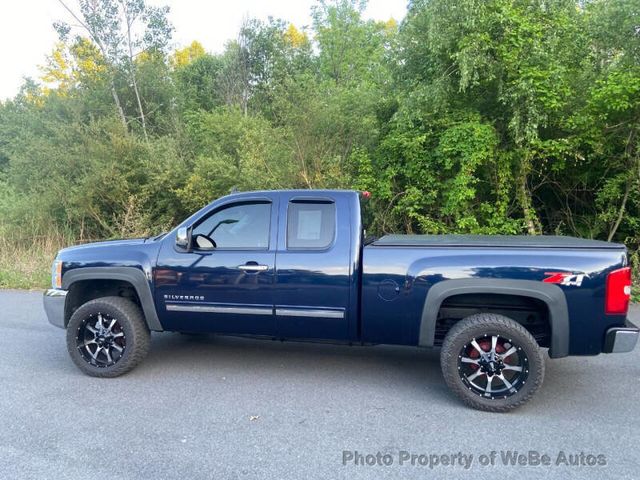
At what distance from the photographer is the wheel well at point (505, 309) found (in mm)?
3963

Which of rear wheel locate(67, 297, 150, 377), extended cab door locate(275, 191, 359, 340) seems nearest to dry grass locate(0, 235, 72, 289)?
rear wheel locate(67, 297, 150, 377)

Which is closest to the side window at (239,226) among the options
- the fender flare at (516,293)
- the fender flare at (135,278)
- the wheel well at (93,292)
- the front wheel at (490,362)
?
the fender flare at (135,278)

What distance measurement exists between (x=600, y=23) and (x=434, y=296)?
6865 millimetres

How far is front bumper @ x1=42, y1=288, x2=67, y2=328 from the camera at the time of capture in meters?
4.67

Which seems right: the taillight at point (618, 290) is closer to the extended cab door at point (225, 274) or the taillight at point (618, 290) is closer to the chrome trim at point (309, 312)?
the chrome trim at point (309, 312)

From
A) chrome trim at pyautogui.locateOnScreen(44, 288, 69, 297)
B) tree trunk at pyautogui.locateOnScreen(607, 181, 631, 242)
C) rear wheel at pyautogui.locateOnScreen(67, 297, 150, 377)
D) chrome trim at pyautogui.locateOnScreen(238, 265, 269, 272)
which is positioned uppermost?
tree trunk at pyautogui.locateOnScreen(607, 181, 631, 242)

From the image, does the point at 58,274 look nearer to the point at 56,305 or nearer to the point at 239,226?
the point at 56,305

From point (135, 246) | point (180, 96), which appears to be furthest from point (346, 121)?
point (180, 96)

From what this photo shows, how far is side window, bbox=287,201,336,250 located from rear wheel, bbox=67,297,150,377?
1.74m

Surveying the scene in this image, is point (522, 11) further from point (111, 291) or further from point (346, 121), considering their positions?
point (111, 291)

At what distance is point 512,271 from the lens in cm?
371

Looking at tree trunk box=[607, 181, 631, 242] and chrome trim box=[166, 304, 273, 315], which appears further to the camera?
tree trunk box=[607, 181, 631, 242]

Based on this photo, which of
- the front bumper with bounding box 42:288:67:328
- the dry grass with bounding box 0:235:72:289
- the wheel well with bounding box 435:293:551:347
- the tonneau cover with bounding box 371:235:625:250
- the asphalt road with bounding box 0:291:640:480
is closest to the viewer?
the asphalt road with bounding box 0:291:640:480

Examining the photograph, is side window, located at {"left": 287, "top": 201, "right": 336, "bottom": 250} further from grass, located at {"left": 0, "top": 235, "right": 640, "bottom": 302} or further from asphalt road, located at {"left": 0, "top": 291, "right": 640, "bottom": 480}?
grass, located at {"left": 0, "top": 235, "right": 640, "bottom": 302}
